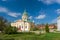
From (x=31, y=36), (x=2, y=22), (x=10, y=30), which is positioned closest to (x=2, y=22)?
(x=2, y=22)

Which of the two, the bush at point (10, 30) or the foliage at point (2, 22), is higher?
the foliage at point (2, 22)

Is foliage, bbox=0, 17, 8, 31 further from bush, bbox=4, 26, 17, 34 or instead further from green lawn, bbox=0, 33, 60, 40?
green lawn, bbox=0, 33, 60, 40

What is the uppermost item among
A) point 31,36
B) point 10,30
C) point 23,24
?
point 23,24

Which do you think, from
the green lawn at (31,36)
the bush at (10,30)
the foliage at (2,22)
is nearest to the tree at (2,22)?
the foliage at (2,22)

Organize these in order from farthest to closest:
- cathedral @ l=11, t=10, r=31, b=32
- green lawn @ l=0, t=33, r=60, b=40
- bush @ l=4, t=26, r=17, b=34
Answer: cathedral @ l=11, t=10, r=31, b=32, bush @ l=4, t=26, r=17, b=34, green lawn @ l=0, t=33, r=60, b=40

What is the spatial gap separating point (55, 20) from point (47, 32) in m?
0.45

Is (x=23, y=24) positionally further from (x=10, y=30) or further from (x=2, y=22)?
(x=2, y=22)

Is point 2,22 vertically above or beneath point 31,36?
above

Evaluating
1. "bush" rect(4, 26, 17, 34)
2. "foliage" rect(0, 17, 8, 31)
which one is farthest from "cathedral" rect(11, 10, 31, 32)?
"foliage" rect(0, 17, 8, 31)

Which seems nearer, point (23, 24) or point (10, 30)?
point (10, 30)

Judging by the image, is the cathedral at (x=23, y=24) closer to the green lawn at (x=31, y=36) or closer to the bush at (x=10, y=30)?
the bush at (x=10, y=30)

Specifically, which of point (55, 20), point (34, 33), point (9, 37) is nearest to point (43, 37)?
point (34, 33)

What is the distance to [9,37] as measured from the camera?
5.35 m

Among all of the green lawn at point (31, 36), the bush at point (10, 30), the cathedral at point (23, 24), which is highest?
the cathedral at point (23, 24)
